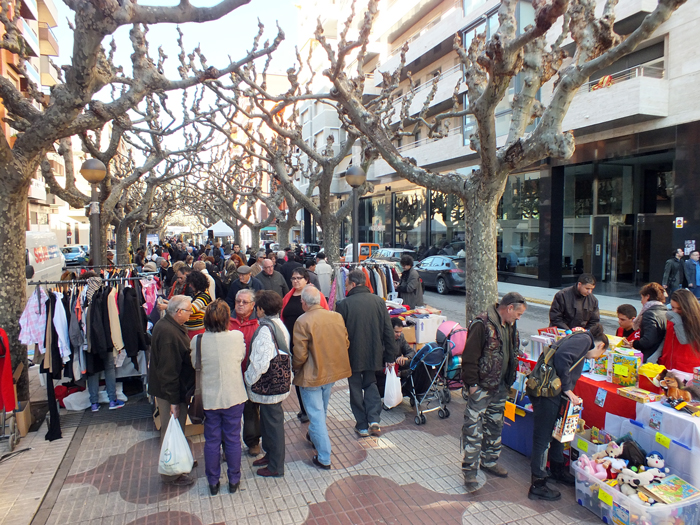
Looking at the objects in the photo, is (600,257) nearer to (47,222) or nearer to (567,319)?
(567,319)

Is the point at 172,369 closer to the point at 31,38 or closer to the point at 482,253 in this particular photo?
the point at 482,253

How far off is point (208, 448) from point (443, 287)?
48.2ft

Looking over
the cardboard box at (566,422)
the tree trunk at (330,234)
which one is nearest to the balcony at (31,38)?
the tree trunk at (330,234)

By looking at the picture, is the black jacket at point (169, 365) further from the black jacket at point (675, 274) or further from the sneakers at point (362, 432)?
the black jacket at point (675, 274)

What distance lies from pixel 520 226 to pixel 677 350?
56.2ft

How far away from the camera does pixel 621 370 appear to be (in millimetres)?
4445

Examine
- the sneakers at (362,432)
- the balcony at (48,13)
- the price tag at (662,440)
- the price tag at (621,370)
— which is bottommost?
the sneakers at (362,432)

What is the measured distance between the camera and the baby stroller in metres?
5.75

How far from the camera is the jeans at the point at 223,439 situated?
410cm

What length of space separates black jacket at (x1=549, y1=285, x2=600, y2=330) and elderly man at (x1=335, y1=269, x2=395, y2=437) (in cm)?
259

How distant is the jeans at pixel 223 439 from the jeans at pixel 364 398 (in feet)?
4.81

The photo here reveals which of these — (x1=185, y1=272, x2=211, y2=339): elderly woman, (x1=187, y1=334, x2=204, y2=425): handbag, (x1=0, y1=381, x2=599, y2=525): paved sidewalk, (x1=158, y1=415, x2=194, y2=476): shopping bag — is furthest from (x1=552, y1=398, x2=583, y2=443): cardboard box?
(x1=185, y1=272, x2=211, y2=339): elderly woman

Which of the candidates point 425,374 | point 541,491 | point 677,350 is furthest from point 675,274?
point 541,491

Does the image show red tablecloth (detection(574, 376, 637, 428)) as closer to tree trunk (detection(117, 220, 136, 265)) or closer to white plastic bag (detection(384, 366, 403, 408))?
white plastic bag (detection(384, 366, 403, 408))
